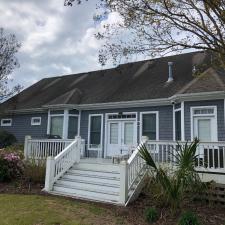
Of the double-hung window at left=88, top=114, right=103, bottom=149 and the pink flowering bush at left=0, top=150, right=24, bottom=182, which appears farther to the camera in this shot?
the double-hung window at left=88, top=114, right=103, bottom=149

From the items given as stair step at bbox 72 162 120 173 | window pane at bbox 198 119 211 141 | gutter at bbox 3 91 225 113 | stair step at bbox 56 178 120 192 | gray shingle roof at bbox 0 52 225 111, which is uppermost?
gray shingle roof at bbox 0 52 225 111

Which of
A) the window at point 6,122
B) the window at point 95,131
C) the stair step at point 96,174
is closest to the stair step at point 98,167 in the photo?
the stair step at point 96,174

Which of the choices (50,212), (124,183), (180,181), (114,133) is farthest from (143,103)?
(50,212)

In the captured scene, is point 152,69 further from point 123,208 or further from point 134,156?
point 123,208

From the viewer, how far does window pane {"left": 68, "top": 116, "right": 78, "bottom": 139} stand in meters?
17.1

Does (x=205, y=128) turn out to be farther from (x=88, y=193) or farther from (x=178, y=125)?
(x=88, y=193)

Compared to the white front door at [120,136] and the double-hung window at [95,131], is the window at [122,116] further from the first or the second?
→ the double-hung window at [95,131]

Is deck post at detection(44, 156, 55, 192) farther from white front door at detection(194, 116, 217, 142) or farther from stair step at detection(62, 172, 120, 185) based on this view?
white front door at detection(194, 116, 217, 142)

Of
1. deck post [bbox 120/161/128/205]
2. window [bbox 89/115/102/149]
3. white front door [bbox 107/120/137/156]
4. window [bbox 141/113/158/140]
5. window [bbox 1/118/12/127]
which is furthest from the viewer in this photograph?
window [bbox 1/118/12/127]

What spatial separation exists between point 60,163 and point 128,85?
8.01 metres

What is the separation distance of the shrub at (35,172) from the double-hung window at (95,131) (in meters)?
5.33

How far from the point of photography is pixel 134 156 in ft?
30.9

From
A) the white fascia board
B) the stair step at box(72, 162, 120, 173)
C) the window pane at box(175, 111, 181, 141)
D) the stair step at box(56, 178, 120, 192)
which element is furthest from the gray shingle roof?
the stair step at box(56, 178, 120, 192)

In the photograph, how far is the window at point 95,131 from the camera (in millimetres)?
16625
